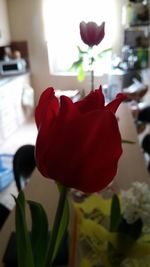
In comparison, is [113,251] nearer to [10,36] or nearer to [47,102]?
[47,102]

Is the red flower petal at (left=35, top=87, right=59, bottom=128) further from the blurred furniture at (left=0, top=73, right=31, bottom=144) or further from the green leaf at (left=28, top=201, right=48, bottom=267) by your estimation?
the blurred furniture at (left=0, top=73, right=31, bottom=144)

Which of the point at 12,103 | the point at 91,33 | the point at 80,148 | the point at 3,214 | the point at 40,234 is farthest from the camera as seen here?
the point at 12,103

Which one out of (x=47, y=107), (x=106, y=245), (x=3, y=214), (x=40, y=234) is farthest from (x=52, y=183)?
(x=47, y=107)

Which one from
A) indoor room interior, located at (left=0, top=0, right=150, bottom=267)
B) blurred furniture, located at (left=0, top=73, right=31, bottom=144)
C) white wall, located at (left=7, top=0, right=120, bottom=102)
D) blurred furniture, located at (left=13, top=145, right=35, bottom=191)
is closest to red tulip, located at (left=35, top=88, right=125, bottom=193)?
indoor room interior, located at (left=0, top=0, right=150, bottom=267)

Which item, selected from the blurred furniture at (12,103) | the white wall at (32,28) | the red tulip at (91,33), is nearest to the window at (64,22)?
the white wall at (32,28)

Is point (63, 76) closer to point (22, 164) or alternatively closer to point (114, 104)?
point (22, 164)

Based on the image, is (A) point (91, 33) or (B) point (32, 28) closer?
(A) point (91, 33)

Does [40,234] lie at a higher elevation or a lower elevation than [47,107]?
lower

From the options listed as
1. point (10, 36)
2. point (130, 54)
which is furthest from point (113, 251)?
point (10, 36)
